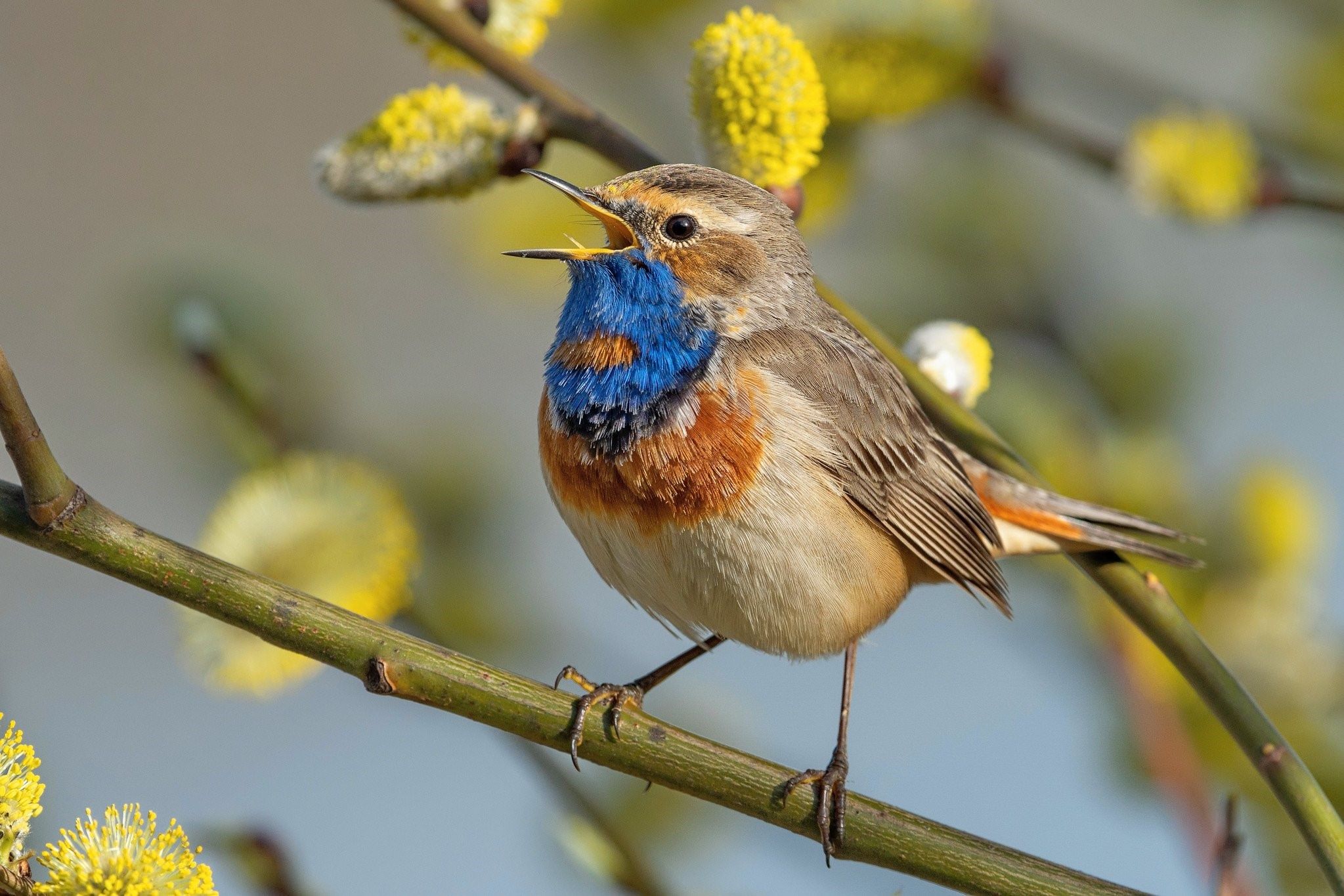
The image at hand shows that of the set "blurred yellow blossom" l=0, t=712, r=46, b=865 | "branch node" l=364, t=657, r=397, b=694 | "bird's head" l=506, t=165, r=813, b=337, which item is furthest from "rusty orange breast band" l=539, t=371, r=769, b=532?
"blurred yellow blossom" l=0, t=712, r=46, b=865

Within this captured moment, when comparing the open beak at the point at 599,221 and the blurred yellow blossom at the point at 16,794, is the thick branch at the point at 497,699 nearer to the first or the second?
the blurred yellow blossom at the point at 16,794

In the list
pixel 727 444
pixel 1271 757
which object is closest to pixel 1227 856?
pixel 1271 757

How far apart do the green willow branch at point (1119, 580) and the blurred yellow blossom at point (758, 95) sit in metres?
0.09

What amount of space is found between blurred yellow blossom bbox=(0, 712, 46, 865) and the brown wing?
1.02 m

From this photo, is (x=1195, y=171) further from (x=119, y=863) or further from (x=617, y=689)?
(x=119, y=863)

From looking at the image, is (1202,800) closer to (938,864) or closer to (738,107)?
(938,864)

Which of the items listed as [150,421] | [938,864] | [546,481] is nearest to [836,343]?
[546,481]

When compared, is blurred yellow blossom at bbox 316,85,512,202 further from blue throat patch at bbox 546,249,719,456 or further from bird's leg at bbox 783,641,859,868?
bird's leg at bbox 783,641,859,868

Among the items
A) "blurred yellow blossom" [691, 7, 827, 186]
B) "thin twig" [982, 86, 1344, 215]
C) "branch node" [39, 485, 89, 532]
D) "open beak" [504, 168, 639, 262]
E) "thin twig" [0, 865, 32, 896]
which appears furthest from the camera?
"thin twig" [982, 86, 1344, 215]

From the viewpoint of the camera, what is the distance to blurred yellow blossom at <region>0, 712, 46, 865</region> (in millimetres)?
861

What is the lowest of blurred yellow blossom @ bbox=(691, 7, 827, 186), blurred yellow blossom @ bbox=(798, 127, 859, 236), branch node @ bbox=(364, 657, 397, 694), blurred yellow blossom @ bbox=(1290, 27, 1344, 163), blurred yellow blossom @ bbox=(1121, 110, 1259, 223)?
branch node @ bbox=(364, 657, 397, 694)

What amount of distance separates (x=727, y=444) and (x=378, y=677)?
2.11 feet

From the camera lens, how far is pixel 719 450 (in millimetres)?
1604

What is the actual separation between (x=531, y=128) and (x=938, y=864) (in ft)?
2.69
